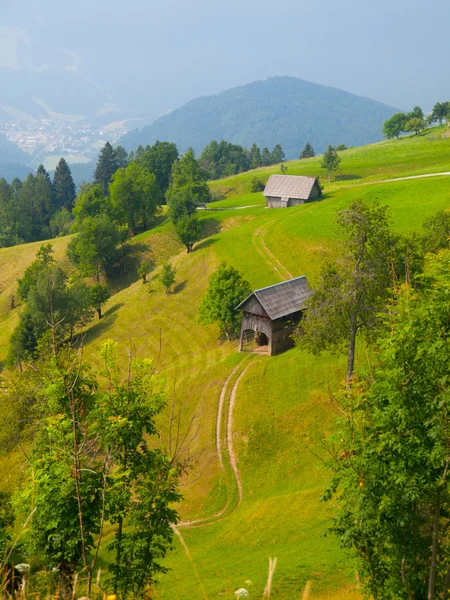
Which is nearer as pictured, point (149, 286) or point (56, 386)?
point (56, 386)

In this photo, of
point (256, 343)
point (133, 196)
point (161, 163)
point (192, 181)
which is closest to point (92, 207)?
point (133, 196)

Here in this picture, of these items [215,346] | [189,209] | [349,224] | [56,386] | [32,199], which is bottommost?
[215,346]

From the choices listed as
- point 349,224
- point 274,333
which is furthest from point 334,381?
point 349,224

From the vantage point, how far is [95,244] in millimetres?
101250

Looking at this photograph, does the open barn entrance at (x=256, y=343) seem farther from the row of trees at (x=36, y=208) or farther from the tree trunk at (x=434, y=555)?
the row of trees at (x=36, y=208)

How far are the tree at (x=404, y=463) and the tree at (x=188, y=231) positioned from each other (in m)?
77.4

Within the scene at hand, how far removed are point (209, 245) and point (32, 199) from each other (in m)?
94.8

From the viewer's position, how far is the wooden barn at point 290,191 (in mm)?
103188

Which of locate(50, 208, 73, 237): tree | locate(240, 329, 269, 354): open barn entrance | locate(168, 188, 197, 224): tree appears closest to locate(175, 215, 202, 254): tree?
locate(168, 188, 197, 224): tree

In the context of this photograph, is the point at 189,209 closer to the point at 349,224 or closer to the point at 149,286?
the point at 149,286

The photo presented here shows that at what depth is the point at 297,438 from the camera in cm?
4469

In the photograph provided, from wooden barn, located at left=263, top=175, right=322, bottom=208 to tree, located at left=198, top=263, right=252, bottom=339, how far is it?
42.1m

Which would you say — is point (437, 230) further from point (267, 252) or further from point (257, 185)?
point (257, 185)

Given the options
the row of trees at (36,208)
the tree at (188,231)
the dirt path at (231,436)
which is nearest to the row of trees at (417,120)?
the tree at (188,231)
